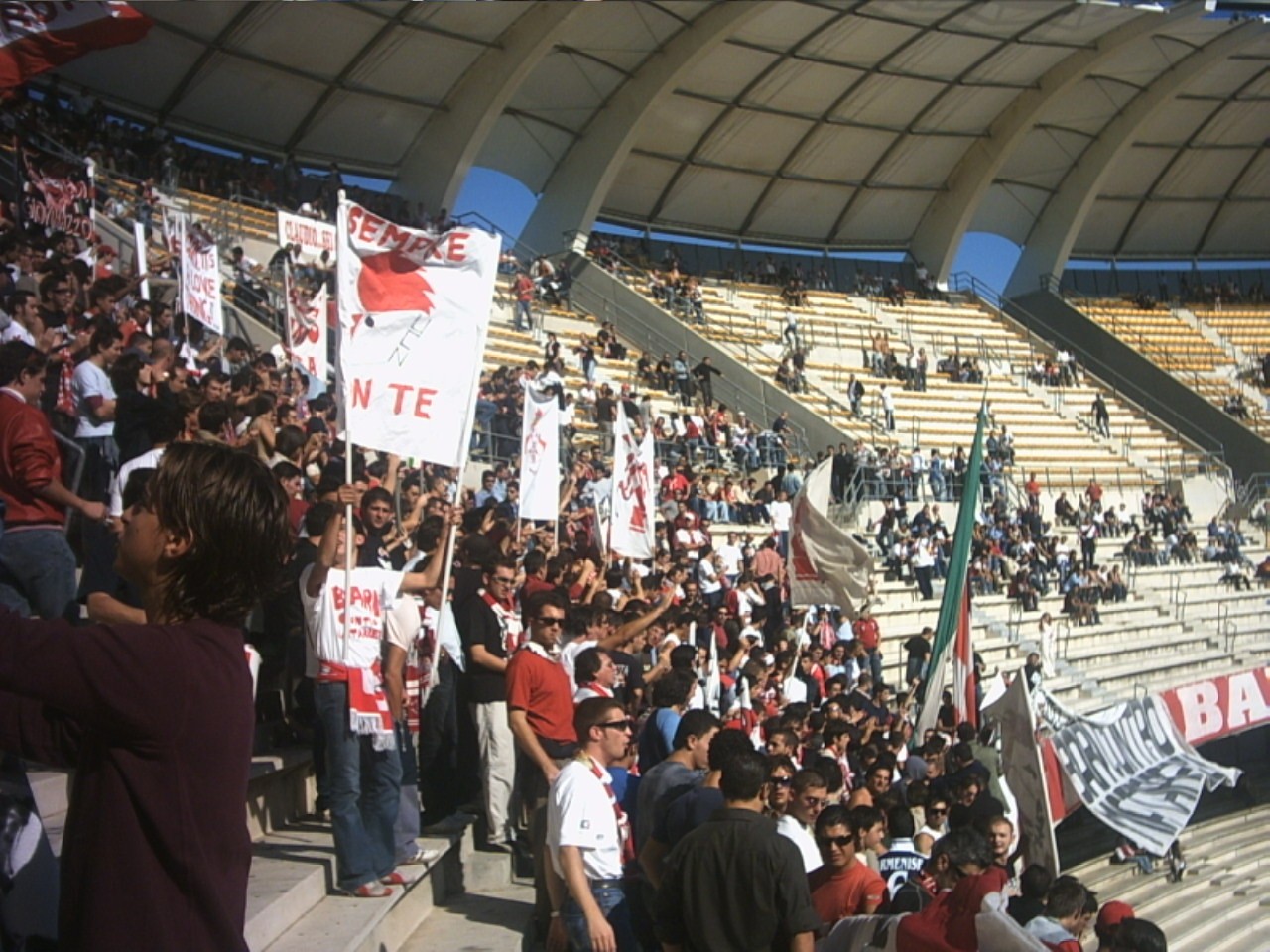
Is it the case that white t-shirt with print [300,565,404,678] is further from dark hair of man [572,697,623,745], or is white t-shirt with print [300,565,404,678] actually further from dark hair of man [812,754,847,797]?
dark hair of man [812,754,847,797]

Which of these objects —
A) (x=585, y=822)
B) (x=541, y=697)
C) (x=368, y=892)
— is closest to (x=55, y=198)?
(x=541, y=697)

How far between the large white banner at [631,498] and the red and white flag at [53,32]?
632 centimetres

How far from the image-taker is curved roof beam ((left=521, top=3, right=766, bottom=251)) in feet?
87.8

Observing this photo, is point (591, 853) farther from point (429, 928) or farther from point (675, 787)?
point (429, 928)

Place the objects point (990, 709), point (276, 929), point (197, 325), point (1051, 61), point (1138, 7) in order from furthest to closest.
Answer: point (1051, 61) < point (1138, 7) < point (197, 325) < point (990, 709) < point (276, 929)

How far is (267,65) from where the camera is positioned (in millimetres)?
24781

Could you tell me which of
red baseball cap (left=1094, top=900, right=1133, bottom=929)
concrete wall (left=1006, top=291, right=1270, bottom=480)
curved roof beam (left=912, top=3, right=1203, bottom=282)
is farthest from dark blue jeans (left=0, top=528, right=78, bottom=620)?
concrete wall (left=1006, top=291, right=1270, bottom=480)

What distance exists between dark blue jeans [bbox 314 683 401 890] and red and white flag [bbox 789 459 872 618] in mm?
8483

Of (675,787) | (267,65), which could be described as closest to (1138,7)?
(267,65)

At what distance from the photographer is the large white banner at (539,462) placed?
35.8ft

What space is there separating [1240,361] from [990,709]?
1096 inches

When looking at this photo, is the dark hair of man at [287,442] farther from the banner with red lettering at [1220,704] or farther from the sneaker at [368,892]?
the banner with red lettering at [1220,704]

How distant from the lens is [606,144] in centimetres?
2875

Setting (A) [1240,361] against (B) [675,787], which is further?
(A) [1240,361]
